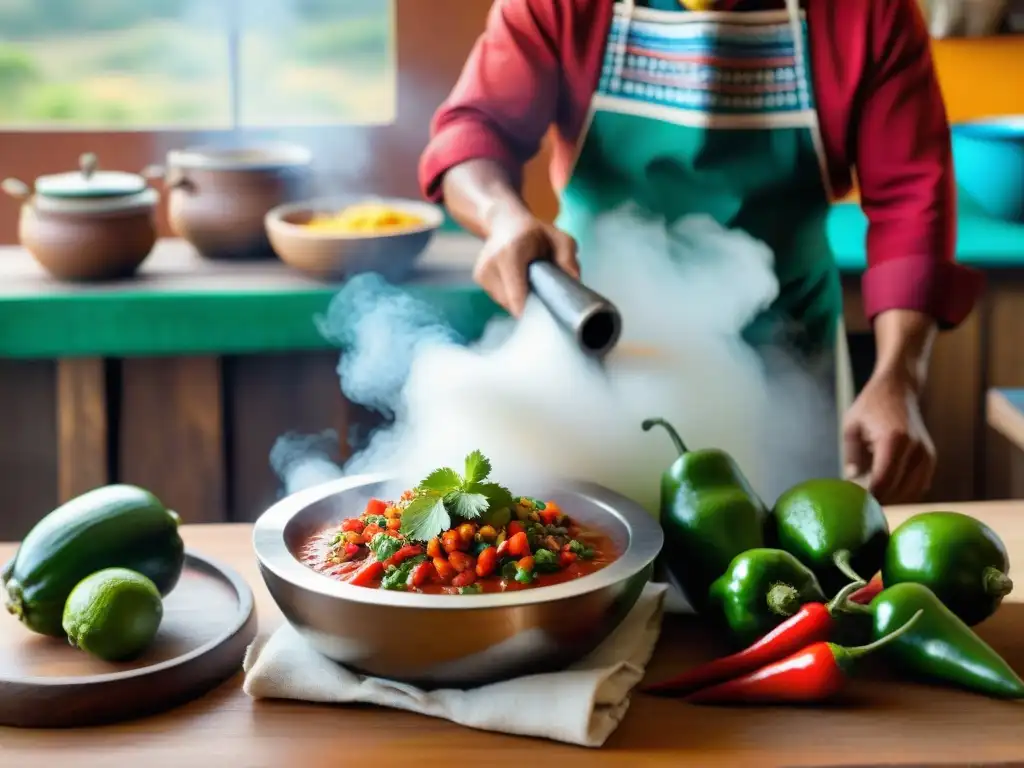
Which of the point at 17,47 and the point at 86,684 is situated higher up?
the point at 17,47

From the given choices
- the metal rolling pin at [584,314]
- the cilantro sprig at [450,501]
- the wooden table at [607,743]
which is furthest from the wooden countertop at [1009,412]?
the cilantro sprig at [450,501]

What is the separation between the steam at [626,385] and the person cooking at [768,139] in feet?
0.18

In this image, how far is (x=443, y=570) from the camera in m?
1.14

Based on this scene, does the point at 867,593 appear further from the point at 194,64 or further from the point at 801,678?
the point at 194,64

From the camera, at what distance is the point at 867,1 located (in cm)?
200

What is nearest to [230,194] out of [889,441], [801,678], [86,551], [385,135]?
[385,135]

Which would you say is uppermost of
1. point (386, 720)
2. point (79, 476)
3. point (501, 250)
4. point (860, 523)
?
point (501, 250)

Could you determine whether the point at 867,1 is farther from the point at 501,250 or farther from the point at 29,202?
the point at 29,202

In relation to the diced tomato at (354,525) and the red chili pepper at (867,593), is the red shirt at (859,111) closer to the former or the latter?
the red chili pepper at (867,593)

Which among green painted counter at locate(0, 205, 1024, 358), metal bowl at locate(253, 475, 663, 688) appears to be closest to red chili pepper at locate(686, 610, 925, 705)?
metal bowl at locate(253, 475, 663, 688)

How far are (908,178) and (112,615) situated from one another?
55.0 inches

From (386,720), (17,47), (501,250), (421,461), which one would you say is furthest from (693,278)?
(17,47)

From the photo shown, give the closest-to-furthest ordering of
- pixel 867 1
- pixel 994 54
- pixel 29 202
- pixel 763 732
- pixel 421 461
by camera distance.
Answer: pixel 763 732 → pixel 421 461 → pixel 867 1 → pixel 29 202 → pixel 994 54

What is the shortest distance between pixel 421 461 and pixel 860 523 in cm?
48
